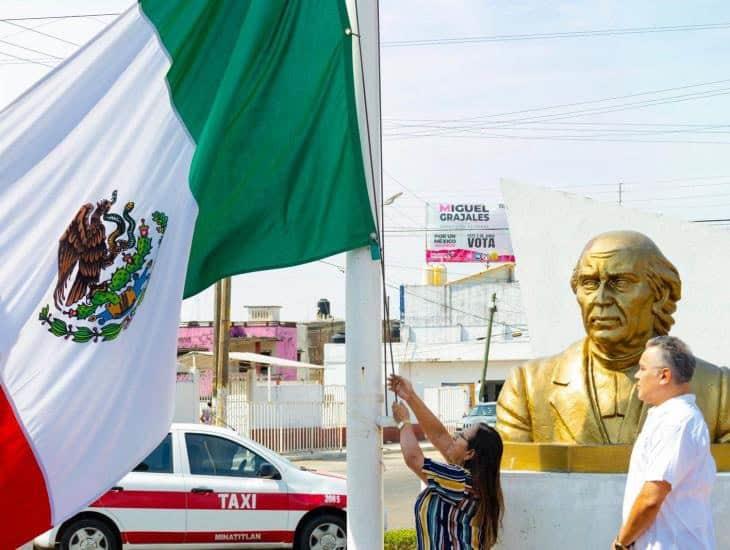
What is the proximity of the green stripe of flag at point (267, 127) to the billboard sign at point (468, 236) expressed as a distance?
59077 mm

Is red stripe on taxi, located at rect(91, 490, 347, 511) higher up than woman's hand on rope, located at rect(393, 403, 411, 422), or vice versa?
woman's hand on rope, located at rect(393, 403, 411, 422)

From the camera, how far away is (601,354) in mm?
6277

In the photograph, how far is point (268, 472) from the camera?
12.9 metres

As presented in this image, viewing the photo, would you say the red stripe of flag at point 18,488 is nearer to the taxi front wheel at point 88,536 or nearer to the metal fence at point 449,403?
the taxi front wheel at point 88,536

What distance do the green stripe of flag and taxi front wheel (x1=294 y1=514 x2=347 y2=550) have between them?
7.88m

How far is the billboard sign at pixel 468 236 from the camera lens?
65.9 meters

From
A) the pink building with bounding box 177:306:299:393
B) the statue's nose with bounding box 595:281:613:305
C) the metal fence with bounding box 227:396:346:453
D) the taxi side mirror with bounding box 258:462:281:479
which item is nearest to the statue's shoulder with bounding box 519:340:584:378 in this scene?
the statue's nose with bounding box 595:281:613:305

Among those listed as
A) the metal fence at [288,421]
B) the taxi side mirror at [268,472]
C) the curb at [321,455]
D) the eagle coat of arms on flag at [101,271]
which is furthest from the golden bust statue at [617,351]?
the curb at [321,455]

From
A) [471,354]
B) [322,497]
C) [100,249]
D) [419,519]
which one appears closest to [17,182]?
[100,249]

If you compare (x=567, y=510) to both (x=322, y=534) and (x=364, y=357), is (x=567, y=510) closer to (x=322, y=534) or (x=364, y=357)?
(x=364, y=357)

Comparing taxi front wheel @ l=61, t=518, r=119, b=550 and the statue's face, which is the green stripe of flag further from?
taxi front wheel @ l=61, t=518, r=119, b=550

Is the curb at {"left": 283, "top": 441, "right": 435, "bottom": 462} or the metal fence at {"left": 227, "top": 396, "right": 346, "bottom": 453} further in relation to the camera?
the curb at {"left": 283, "top": 441, "right": 435, "bottom": 462}

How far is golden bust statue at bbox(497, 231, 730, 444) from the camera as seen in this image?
609 cm

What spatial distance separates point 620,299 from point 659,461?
5.96 ft
